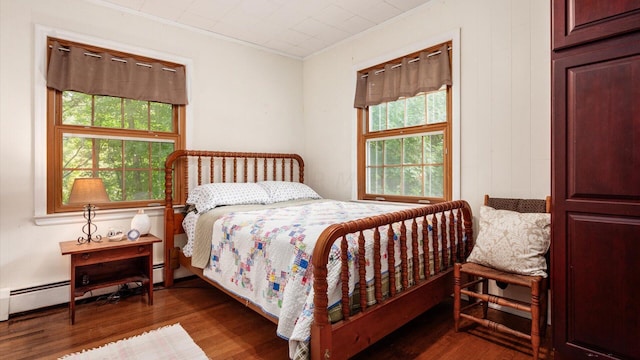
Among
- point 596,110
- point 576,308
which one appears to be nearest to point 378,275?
point 576,308

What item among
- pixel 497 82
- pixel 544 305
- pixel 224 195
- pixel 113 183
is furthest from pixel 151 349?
pixel 497 82

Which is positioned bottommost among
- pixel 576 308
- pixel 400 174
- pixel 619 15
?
pixel 576 308

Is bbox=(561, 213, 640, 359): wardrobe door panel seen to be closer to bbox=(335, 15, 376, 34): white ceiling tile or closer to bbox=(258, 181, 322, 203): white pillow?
bbox=(258, 181, 322, 203): white pillow

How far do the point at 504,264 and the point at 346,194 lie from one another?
78.4 inches

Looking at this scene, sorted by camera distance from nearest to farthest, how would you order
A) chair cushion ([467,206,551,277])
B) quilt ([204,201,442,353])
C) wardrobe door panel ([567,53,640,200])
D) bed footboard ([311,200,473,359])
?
wardrobe door panel ([567,53,640,200]), bed footboard ([311,200,473,359]), quilt ([204,201,442,353]), chair cushion ([467,206,551,277])

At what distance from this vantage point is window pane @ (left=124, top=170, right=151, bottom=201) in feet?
10.2

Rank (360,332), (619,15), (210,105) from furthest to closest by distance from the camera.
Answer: (210,105)
(360,332)
(619,15)

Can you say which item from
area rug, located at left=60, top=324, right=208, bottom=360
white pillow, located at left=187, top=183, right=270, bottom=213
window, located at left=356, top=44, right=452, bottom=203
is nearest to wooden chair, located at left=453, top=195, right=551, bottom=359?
window, located at left=356, top=44, right=452, bottom=203

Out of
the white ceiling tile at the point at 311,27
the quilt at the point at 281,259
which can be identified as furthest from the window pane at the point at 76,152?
the white ceiling tile at the point at 311,27

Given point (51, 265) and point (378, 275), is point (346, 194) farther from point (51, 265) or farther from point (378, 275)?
point (51, 265)

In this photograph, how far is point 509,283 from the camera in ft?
6.66

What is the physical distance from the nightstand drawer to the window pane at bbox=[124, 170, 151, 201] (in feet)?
2.21

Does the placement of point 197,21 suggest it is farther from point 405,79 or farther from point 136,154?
point 405,79

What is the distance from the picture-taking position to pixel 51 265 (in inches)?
106
